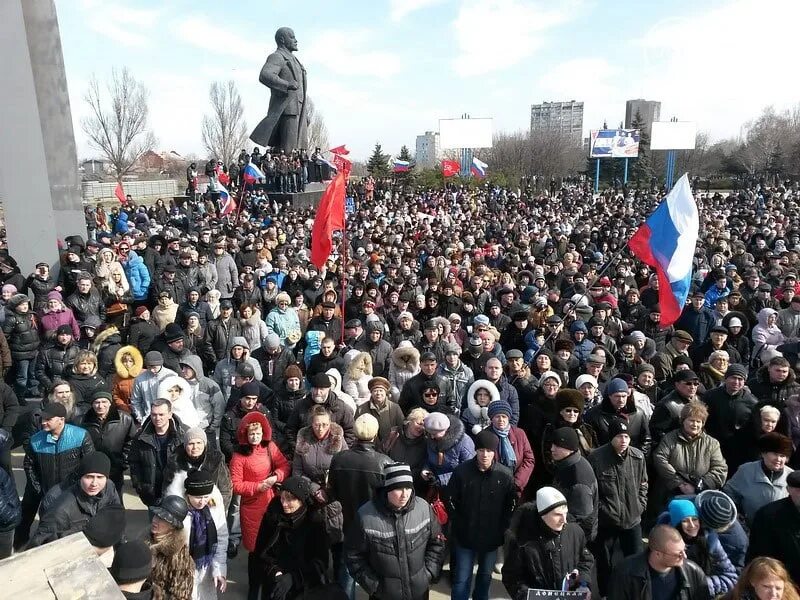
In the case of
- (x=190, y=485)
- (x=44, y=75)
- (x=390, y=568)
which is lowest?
(x=390, y=568)

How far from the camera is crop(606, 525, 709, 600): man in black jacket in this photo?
2.93 m

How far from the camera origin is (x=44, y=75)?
1074 centimetres

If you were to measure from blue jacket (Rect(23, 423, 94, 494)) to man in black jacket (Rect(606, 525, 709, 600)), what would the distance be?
3.62 meters

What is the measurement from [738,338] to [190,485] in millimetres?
6439

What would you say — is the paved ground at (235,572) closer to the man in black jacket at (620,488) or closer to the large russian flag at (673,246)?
the man in black jacket at (620,488)

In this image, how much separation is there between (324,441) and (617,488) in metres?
2.07

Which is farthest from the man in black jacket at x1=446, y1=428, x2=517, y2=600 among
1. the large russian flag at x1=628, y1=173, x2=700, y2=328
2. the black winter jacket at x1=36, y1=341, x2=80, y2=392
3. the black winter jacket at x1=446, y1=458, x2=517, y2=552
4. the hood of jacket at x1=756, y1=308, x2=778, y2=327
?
the hood of jacket at x1=756, y1=308, x2=778, y2=327

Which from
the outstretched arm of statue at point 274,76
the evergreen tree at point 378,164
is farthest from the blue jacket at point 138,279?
Result: the evergreen tree at point 378,164

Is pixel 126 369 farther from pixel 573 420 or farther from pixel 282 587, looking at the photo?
pixel 573 420

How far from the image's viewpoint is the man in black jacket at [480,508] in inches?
149

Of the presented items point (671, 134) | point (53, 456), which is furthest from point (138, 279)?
point (671, 134)

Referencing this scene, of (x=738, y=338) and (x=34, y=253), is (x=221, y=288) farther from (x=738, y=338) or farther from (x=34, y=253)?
(x=738, y=338)

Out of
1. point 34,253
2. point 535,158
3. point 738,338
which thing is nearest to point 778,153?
point 535,158

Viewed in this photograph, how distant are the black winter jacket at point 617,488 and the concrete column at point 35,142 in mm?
9677
